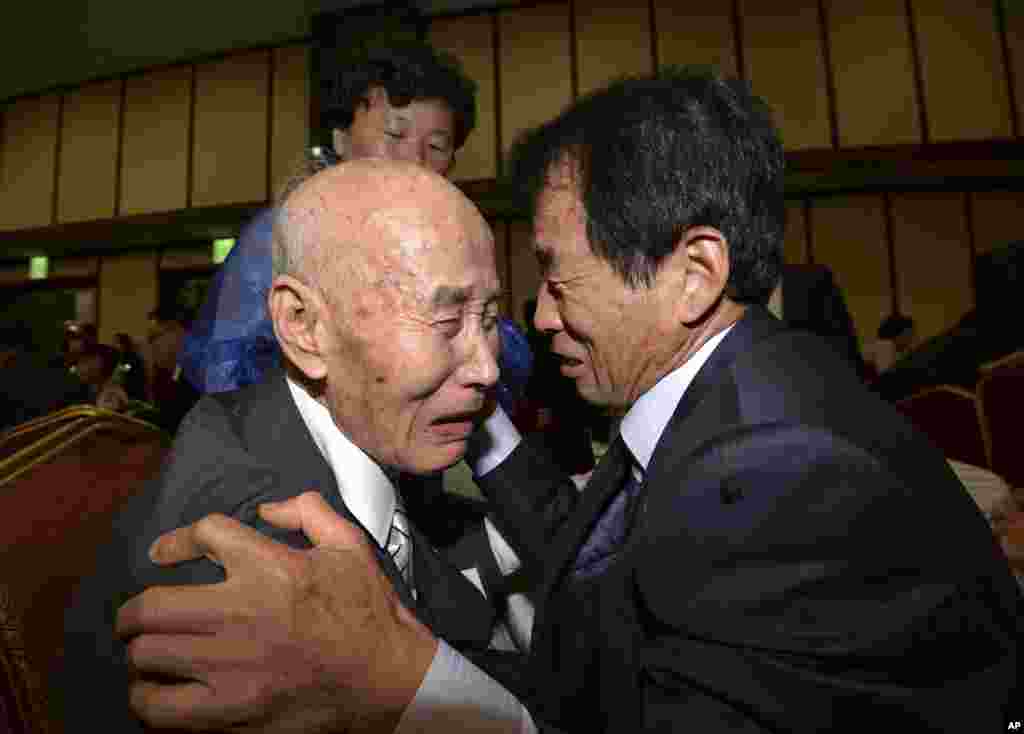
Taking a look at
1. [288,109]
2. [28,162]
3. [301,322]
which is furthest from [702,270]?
[28,162]

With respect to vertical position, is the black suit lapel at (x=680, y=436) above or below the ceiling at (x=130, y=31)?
below

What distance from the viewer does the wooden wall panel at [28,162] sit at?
7.59 metres

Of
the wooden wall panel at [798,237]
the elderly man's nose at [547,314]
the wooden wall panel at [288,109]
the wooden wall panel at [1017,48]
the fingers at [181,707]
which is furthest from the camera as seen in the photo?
the wooden wall panel at [288,109]

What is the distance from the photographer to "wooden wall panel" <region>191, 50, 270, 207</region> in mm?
6910

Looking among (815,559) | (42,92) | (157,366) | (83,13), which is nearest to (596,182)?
(815,559)

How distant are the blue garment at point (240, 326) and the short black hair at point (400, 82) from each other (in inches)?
22.7

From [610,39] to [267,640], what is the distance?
680 cm

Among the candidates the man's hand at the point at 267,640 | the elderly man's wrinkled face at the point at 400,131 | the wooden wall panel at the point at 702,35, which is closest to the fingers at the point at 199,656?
the man's hand at the point at 267,640

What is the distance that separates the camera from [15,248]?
7.71 meters

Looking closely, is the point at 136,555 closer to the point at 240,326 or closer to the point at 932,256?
the point at 240,326

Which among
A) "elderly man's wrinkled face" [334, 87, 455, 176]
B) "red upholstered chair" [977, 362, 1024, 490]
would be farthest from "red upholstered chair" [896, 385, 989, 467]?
"elderly man's wrinkled face" [334, 87, 455, 176]

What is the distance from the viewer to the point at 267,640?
1.70ft

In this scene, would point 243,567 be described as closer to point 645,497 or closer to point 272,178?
point 645,497

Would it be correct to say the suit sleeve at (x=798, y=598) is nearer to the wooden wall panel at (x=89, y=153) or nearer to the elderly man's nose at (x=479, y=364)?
the elderly man's nose at (x=479, y=364)
